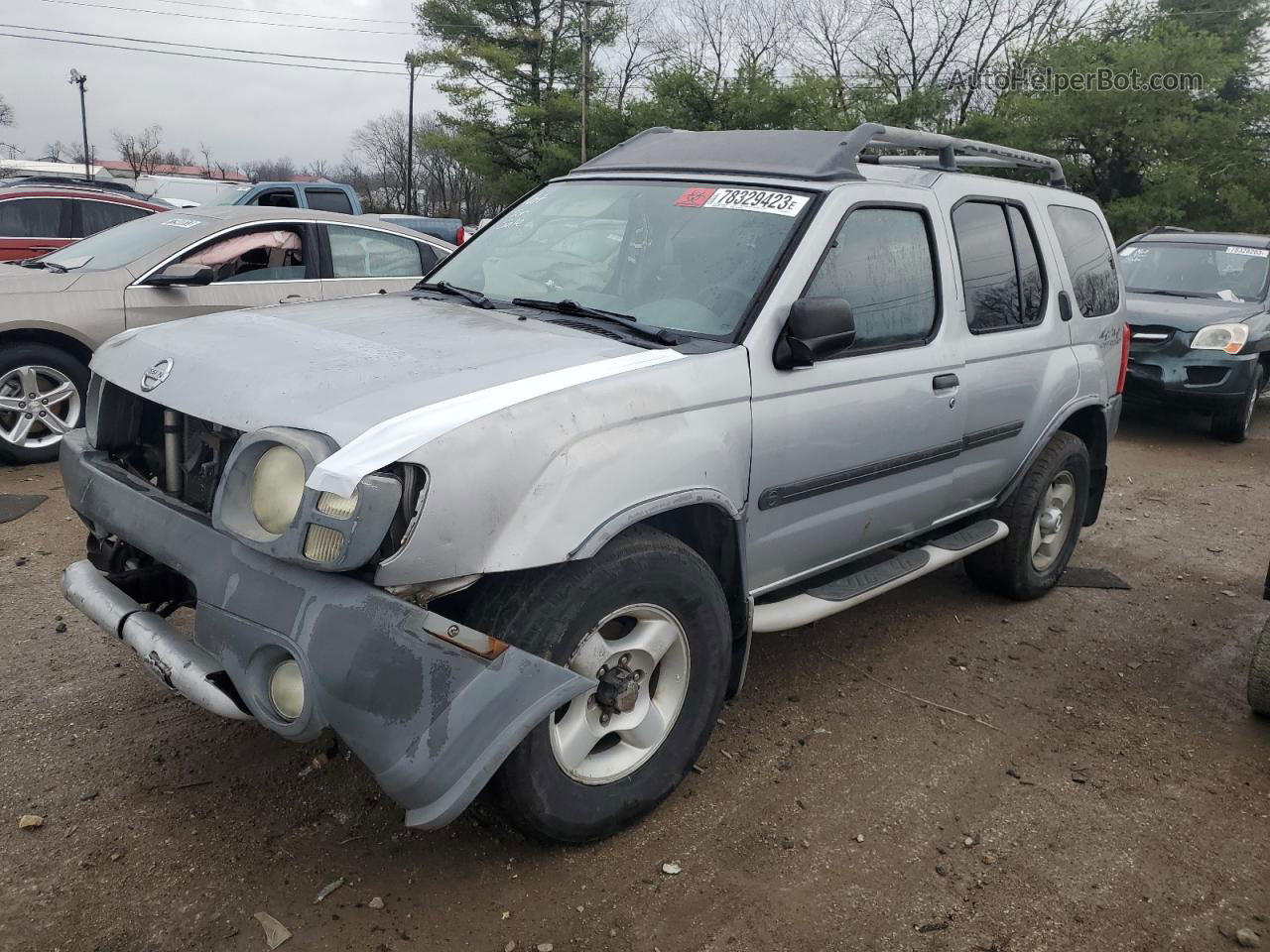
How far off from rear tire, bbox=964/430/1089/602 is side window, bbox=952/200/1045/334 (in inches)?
28.9

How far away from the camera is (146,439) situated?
3.14 metres

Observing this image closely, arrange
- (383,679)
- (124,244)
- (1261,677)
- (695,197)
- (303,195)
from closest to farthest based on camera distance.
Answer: (383,679) → (695,197) → (1261,677) → (124,244) → (303,195)

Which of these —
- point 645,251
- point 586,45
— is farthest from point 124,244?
point 586,45

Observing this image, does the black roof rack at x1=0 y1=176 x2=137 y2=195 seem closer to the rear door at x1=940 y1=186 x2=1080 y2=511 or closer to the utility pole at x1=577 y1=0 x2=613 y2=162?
the rear door at x1=940 y1=186 x2=1080 y2=511

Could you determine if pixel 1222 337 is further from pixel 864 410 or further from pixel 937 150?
pixel 864 410

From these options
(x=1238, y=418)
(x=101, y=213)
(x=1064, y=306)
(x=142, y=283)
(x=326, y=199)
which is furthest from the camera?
(x=326, y=199)

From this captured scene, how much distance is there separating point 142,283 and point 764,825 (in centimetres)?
545

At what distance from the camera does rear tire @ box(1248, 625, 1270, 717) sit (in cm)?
362

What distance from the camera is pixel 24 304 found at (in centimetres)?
611

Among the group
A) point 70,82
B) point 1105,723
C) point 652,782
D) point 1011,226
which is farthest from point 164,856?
point 70,82

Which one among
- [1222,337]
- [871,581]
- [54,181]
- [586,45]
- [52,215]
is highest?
[586,45]

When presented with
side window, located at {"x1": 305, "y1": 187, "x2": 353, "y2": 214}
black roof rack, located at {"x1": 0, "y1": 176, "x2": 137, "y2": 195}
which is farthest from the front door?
side window, located at {"x1": 305, "y1": 187, "x2": 353, "y2": 214}

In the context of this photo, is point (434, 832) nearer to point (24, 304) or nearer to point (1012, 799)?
point (1012, 799)

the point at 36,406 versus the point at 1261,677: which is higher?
the point at 36,406
